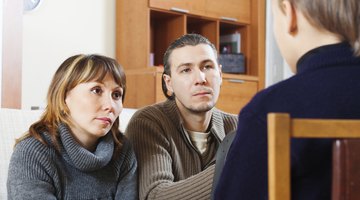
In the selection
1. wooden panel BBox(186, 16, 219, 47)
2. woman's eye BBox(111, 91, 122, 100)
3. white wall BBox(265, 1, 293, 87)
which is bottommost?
woman's eye BBox(111, 91, 122, 100)

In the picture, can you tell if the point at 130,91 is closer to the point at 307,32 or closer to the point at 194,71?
the point at 194,71

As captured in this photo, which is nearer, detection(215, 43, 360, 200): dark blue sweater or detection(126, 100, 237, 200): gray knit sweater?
detection(215, 43, 360, 200): dark blue sweater

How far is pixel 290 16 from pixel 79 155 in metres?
0.82

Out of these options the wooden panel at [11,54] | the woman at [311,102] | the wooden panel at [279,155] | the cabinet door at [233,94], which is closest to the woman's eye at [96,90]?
the woman at [311,102]

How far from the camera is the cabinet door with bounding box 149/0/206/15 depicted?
3721mm

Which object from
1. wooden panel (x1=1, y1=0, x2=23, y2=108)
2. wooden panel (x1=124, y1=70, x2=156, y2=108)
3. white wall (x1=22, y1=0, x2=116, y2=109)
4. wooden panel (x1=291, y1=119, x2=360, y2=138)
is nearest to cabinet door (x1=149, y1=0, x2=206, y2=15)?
white wall (x1=22, y1=0, x2=116, y2=109)

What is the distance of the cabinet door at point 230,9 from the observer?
4.08 m

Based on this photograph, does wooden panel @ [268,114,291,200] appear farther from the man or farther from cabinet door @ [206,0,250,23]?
cabinet door @ [206,0,250,23]

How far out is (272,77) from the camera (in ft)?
14.4

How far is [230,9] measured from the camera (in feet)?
13.8

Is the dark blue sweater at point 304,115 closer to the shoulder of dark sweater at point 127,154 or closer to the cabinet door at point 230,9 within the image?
the shoulder of dark sweater at point 127,154

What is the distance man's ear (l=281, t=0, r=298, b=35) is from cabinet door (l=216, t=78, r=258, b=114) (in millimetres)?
3100

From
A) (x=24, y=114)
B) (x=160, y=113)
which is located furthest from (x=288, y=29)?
(x=24, y=114)

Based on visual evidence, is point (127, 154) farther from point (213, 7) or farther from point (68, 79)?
point (213, 7)
